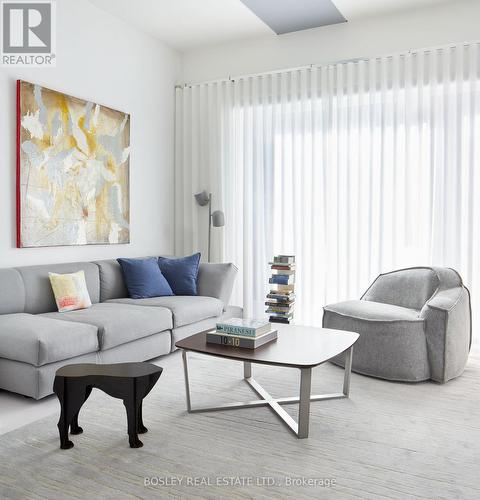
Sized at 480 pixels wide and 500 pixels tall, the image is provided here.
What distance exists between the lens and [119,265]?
452cm

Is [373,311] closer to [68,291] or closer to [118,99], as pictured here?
[68,291]

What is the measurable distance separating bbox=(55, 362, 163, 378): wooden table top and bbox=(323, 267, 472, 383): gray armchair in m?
1.70

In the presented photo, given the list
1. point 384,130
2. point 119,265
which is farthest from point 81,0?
point 384,130

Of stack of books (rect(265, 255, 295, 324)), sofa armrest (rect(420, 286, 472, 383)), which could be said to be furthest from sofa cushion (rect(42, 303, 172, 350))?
sofa armrest (rect(420, 286, 472, 383))

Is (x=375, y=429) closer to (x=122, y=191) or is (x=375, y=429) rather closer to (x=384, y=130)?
(x=384, y=130)

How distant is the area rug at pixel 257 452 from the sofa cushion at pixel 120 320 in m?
0.39

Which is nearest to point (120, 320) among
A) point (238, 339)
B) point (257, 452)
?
point (238, 339)

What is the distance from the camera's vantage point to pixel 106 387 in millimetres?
2332

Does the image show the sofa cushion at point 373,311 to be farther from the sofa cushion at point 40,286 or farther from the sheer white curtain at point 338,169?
the sofa cushion at point 40,286

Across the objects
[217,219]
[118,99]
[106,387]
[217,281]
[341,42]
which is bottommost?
[106,387]

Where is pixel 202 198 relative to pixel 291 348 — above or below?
above

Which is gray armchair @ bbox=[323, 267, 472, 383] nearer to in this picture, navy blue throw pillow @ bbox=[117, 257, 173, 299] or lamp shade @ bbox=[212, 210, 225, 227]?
navy blue throw pillow @ bbox=[117, 257, 173, 299]

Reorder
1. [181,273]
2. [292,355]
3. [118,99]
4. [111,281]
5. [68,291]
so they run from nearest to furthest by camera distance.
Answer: [292,355] < [68,291] < [111,281] < [181,273] < [118,99]

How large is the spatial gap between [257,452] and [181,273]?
251 cm
